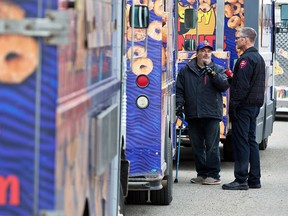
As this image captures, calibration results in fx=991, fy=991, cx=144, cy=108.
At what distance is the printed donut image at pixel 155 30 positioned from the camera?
979cm

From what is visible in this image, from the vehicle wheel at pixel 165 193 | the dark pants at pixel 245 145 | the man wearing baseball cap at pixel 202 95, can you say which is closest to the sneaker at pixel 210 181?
the man wearing baseball cap at pixel 202 95

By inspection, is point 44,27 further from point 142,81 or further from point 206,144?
point 206,144

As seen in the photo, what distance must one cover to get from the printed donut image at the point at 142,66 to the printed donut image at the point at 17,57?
5.82 metres

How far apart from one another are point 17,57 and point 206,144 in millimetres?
9341

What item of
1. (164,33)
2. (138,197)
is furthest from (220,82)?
(164,33)

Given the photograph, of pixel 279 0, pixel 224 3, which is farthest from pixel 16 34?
pixel 279 0

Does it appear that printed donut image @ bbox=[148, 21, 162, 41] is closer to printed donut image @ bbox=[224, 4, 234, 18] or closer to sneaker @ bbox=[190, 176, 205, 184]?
sneaker @ bbox=[190, 176, 205, 184]

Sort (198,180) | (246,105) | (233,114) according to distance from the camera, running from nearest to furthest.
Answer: (246,105) < (233,114) < (198,180)

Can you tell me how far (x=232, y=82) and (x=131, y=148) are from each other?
3024 millimetres

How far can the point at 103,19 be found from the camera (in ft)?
18.5

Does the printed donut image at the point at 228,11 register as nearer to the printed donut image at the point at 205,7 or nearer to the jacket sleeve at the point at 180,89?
the printed donut image at the point at 205,7

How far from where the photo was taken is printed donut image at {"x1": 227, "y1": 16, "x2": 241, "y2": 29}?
15.5 metres

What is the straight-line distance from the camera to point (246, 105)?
12.5 m

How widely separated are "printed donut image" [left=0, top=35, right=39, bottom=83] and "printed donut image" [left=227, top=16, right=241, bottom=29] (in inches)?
459
